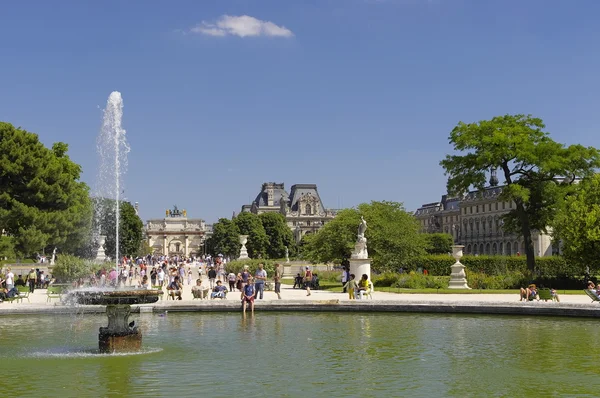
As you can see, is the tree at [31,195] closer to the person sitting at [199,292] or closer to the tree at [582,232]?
the person sitting at [199,292]

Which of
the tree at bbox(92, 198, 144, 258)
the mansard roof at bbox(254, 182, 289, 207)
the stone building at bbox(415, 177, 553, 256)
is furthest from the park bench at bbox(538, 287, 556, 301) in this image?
the mansard roof at bbox(254, 182, 289, 207)

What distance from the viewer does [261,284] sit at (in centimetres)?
2855

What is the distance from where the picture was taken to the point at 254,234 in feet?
400

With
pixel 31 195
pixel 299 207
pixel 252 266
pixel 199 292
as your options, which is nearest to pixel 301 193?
pixel 299 207

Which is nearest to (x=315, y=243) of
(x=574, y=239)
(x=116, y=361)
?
(x=574, y=239)

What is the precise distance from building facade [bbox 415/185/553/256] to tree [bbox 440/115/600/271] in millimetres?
63481

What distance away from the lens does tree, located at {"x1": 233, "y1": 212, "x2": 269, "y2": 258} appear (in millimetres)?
120562

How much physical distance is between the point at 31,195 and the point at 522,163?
30191mm

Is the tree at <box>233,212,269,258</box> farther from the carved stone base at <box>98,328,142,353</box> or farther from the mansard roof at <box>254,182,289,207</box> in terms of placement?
the carved stone base at <box>98,328,142,353</box>

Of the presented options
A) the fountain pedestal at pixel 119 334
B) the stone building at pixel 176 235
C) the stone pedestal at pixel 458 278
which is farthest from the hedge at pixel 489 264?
the stone building at pixel 176 235

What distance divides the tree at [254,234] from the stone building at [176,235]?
54007 millimetres

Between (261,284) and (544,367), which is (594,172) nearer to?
(261,284)

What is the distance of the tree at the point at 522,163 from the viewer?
137ft

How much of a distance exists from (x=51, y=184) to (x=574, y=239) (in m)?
32.2
